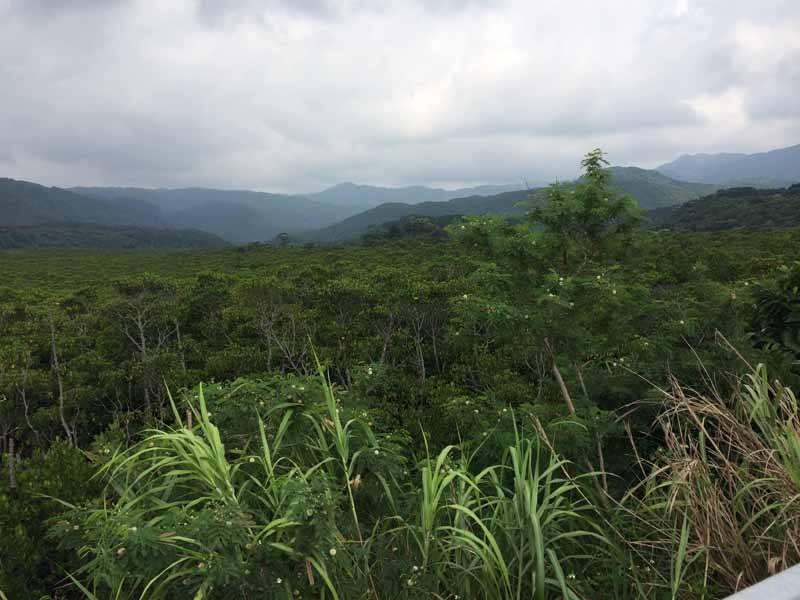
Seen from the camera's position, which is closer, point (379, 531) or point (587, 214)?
→ point (379, 531)

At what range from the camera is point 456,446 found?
2977 millimetres

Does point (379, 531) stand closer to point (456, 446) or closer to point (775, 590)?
point (456, 446)

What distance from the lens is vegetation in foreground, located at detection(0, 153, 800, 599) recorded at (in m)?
2.16

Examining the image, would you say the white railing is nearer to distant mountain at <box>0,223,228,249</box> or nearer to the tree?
the tree

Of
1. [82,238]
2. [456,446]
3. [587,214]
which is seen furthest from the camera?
[82,238]

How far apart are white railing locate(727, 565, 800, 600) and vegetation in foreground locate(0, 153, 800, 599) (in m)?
1.14

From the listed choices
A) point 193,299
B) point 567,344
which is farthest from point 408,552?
point 193,299

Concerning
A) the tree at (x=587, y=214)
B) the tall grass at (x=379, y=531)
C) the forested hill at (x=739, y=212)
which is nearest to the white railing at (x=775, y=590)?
the tall grass at (x=379, y=531)

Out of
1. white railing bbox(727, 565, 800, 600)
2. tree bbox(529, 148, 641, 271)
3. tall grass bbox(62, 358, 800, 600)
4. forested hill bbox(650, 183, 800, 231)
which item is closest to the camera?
white railing bbox(727, 565, 800, 600)

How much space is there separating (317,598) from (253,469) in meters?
0.83

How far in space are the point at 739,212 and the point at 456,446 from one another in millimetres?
76166

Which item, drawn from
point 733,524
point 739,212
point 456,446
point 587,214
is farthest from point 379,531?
point 739,212

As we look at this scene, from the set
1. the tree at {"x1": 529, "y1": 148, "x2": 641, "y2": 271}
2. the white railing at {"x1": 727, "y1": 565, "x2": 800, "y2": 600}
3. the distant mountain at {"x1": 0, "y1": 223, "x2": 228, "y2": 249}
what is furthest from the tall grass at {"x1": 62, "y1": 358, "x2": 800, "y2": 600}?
the distant mountain at {"x1": 0, "y1": 223, "x2": 228, "y2": 249}

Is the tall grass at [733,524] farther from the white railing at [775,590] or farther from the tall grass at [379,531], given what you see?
the white railing at [775,590]
